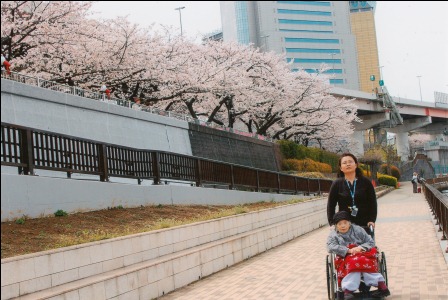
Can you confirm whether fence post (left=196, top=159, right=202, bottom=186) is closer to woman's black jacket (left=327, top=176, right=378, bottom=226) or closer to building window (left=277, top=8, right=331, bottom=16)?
woman's black jacket (left=327, top=176, right=378, bottom=226)

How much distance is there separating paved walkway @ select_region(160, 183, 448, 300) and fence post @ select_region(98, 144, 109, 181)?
133 inches

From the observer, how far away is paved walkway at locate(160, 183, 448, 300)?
719 cm

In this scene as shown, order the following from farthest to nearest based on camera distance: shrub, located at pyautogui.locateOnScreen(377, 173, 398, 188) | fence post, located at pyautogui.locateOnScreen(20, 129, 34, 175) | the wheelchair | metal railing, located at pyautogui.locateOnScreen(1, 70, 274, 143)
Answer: shrub, located at pyautogui.locateOnScreen(377, 173, 398, 188), metal railing, located at pyautogui.locateOnScreen(1, 70, 274, 143), fence post, located at pyautogui.locateOnScreen(20, 129, 34, 175), the wheelchair

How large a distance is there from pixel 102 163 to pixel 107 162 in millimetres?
263

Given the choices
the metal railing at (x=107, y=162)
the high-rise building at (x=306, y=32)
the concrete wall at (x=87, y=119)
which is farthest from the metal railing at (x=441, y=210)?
the high-rise building at (x=306, y=32)

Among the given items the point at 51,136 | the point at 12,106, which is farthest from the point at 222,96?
the point at 51,136

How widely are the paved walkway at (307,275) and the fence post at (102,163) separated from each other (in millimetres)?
3391

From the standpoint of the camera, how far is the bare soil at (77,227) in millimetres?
6930

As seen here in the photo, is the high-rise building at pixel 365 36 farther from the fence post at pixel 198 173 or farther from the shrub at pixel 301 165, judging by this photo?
the fence post at pixel 198 173

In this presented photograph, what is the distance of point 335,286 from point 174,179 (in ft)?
28.1

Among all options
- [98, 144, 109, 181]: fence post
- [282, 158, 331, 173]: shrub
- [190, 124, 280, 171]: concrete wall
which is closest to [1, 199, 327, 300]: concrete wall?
[98, 144, 109, 181]: fence post

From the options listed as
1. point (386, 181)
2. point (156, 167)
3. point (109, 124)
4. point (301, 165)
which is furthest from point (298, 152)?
point (156, 167)

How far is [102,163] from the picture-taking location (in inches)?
444

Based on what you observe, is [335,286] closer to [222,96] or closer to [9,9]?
[9,9]
